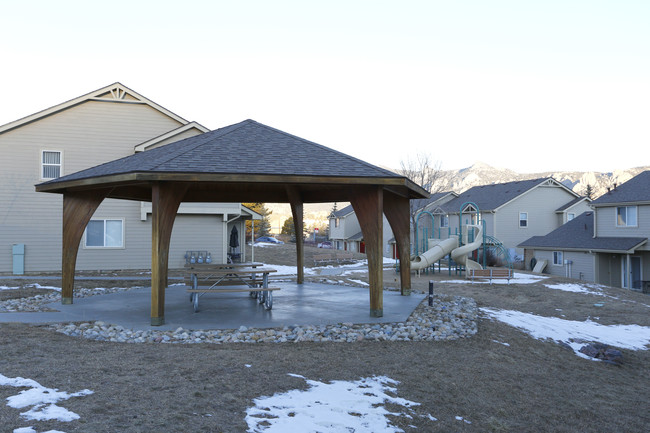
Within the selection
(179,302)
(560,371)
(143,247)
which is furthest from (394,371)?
(143,247)

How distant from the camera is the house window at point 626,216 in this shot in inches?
1118

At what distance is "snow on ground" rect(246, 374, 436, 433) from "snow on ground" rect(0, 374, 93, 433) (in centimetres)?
168

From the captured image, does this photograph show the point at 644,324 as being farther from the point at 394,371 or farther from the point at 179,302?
the point at 179,302

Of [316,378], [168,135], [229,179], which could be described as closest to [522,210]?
[168,135]

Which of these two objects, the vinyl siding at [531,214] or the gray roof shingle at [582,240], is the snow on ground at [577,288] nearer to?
the gray roof shingle at [582,240]

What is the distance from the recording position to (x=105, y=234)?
21.5 meters

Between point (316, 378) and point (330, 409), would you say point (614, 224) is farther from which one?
point (330, 409)

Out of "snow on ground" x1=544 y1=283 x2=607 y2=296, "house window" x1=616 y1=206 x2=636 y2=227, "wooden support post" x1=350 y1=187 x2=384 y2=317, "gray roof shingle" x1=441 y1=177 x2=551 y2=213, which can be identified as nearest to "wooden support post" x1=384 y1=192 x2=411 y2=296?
"wooden support post" x1=350 y1=187 x2=384 y2=317

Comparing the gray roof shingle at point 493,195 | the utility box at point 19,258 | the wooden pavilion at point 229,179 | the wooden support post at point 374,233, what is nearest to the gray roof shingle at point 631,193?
the gray roof shingle at point 493,195

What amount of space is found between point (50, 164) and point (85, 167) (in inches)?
53.5

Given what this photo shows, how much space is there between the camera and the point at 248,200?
53.0 ft

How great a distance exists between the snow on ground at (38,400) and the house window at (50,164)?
689 inches

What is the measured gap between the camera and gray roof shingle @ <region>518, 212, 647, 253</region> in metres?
27.8

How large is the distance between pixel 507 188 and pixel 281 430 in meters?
41.2
